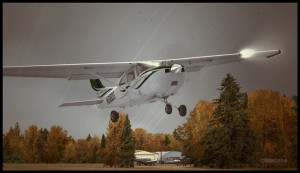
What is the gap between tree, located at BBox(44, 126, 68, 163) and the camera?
42.0 metres

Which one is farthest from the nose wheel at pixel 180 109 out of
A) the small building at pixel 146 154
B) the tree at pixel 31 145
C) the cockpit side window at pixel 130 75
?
the tree at pixel 31 145

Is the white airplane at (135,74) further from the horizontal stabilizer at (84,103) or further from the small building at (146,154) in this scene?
the small building at (146,154)

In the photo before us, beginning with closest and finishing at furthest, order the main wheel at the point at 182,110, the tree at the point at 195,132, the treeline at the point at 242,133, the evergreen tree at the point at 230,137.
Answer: the main wheel at the point at 182,110 < the evergreen tree at the point at 230,137 < the treeline at the point at 242,133 < the tree at the point at 195,132

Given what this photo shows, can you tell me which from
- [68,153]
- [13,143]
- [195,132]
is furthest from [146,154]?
[195,132]

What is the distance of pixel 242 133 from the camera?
18.9 m

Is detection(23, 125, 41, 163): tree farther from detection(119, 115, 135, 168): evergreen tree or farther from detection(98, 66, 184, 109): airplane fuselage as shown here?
detection(98, 66, 184, 109): airplane fuselage

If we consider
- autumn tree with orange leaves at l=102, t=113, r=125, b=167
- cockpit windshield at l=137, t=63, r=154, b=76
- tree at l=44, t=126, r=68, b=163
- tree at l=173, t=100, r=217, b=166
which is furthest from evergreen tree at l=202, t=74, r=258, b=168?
tree at l=44, t=126, r=68, b=163

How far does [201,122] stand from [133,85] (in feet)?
33.0

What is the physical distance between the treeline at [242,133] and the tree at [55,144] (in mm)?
25101

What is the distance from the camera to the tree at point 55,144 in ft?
138

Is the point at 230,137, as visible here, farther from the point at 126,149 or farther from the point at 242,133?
the point at 126,149

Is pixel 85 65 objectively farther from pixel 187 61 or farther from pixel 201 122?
pixel 201 122

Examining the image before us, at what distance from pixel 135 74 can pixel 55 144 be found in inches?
1280

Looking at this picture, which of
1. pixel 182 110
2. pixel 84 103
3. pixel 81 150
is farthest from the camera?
pixel 81 150
